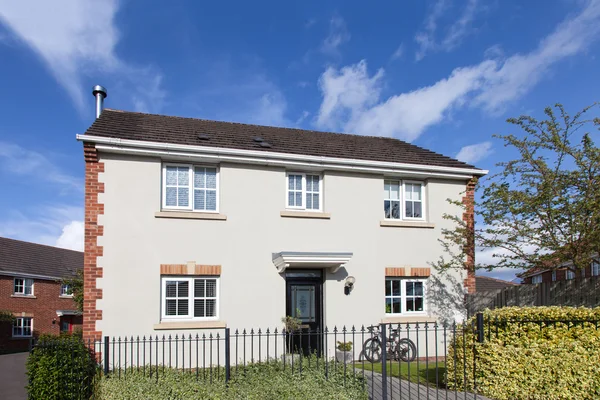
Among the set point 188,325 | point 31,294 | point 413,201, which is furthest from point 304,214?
point 31,294

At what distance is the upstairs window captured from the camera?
13.3 meters

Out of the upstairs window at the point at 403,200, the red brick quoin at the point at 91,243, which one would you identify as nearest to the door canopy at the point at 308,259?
the upstairs window at the point at 403,200

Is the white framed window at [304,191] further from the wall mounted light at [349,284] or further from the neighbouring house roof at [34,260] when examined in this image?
the neighbouring house roof at [34,260]

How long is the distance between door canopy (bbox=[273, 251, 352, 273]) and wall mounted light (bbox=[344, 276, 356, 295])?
50 cm

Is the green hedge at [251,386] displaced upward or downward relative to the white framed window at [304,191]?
downward

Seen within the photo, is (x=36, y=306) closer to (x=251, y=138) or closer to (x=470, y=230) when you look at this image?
(x=251, y=138)

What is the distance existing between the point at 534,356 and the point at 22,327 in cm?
3106

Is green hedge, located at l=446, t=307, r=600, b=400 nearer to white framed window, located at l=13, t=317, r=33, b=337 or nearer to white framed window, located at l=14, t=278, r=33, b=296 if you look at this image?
white framed window, located at l=13, t=317, r=33, b=337

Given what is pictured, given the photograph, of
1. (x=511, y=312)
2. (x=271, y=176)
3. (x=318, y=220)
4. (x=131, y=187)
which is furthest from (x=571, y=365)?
(x=131, y=187)

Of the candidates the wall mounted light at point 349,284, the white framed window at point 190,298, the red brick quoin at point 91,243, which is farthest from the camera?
the wall mounted light at point 349,284

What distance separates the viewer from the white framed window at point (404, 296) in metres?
12.8

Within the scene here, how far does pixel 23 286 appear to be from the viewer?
30.3 m

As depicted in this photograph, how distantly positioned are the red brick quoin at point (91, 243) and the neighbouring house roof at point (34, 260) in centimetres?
2116

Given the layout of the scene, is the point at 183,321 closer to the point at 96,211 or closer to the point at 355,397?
the point at 96,211
